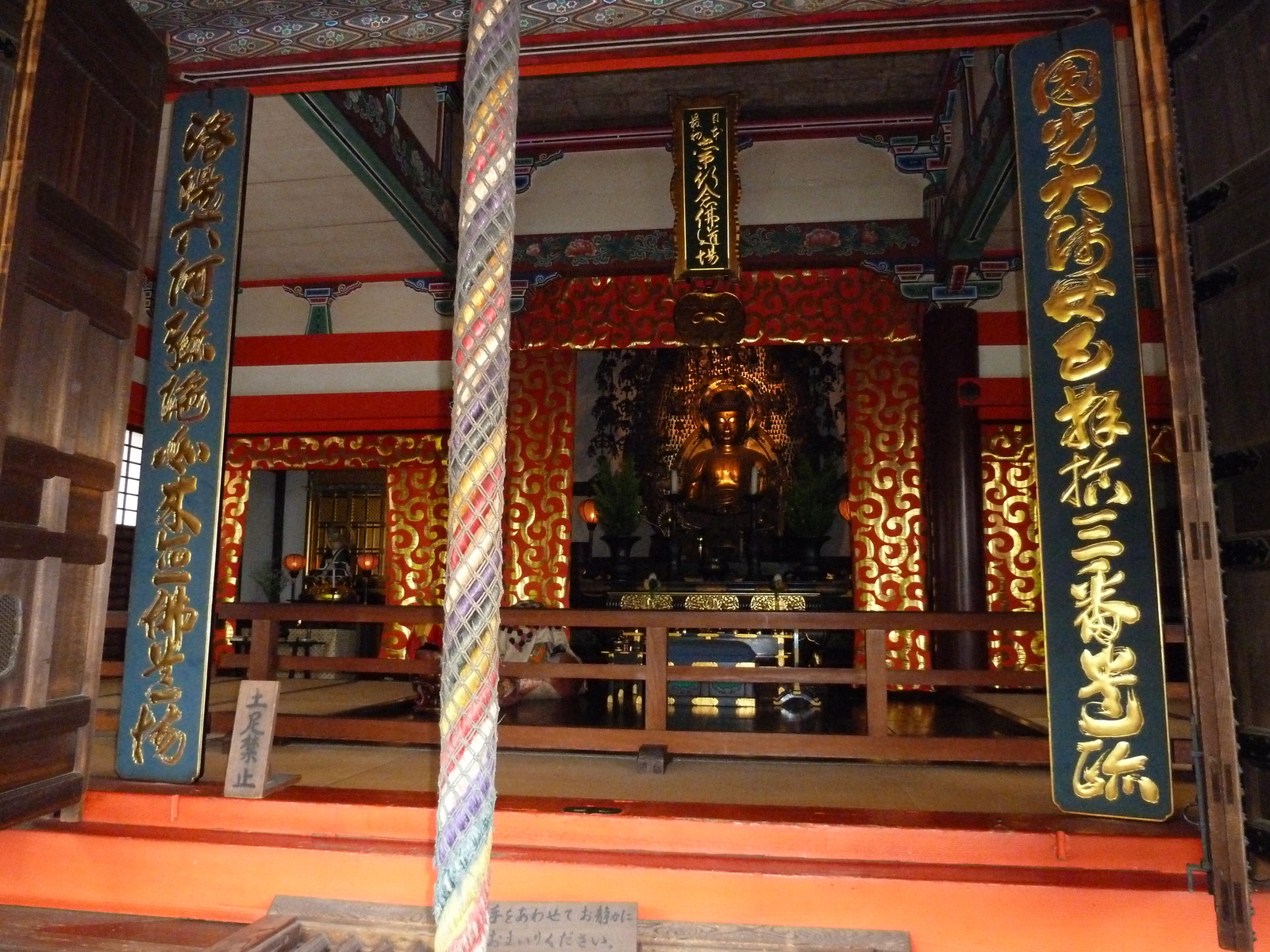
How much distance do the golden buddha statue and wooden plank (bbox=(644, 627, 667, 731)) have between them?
376 cm

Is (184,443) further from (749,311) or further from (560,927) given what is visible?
(749,311)

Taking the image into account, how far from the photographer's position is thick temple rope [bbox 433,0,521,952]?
1.04 meters

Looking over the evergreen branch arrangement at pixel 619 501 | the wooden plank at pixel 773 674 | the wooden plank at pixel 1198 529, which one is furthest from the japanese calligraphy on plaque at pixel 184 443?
the evergreen branch arrangement at pixel 619 501

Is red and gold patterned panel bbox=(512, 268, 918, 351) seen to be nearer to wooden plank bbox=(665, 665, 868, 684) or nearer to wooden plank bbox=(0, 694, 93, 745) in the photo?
wooden plank bbox=(665, 665, 868, 684)

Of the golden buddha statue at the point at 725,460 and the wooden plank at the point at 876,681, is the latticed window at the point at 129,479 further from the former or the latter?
the wooden plank at the point at 876,681

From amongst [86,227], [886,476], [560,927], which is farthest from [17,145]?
[886,476]

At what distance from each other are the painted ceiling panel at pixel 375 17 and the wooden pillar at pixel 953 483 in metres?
3.26

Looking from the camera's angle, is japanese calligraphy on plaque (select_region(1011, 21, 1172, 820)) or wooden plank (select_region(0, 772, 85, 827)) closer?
wooden plank (select_region(0, 772, 85, 827))

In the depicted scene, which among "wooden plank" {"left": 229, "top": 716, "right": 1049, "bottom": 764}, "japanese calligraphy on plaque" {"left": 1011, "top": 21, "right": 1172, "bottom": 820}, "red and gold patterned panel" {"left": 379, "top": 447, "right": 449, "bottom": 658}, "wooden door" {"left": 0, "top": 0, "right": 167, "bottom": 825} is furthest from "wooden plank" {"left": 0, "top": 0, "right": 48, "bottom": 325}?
"red and gold patterned panel" {"left": 379, "top": 447, "right": 449, "bottom": 658}

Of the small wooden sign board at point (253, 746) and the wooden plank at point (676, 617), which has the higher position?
the wooden plank at point (676, 617)

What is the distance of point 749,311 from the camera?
589cm

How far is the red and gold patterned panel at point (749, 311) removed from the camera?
582cm

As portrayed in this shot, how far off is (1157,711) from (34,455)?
9.93ft

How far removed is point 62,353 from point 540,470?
419 centimetres
